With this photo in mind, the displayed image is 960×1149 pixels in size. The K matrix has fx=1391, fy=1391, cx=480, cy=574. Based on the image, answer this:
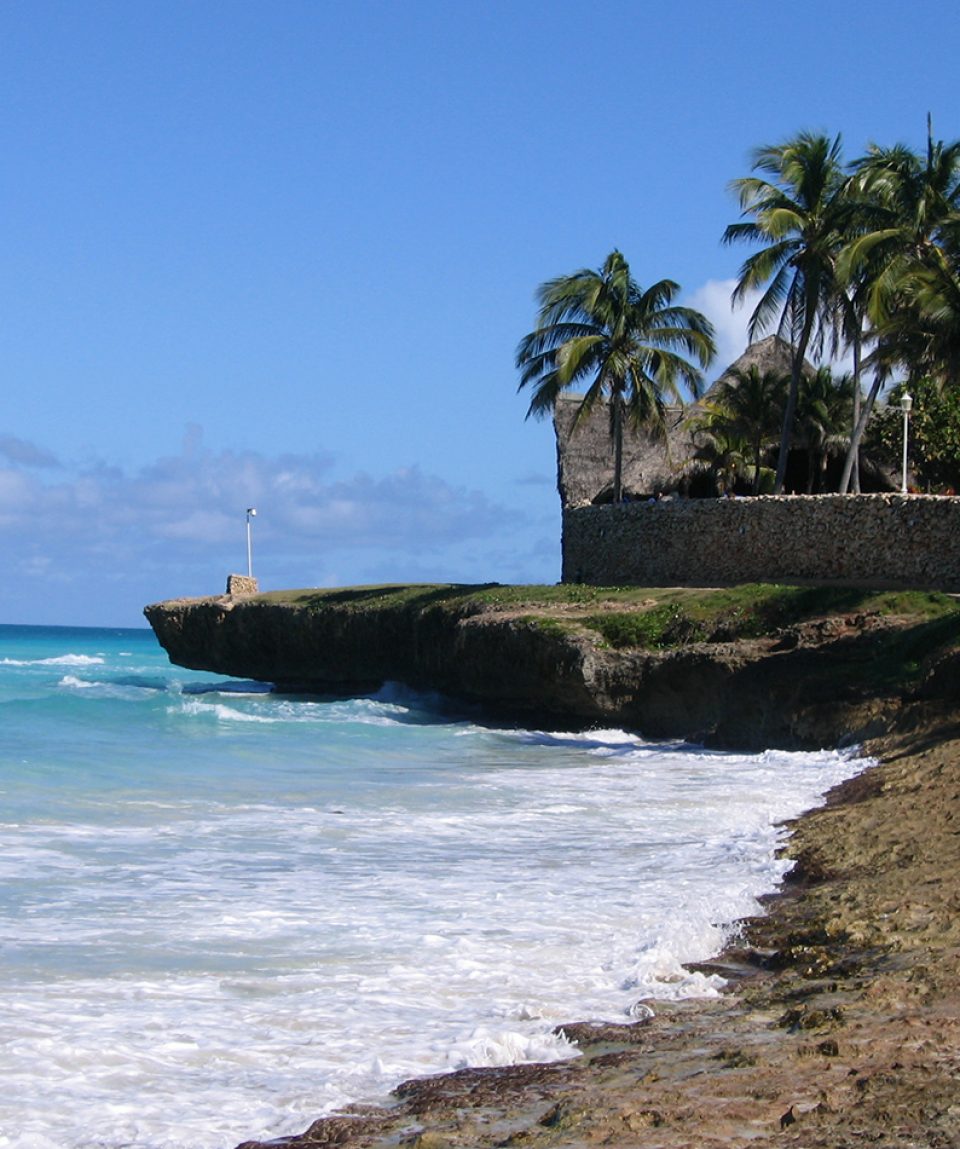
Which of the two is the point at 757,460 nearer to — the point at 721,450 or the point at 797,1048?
the point at 721,450

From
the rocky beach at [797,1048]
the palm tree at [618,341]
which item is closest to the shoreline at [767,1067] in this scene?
the rocky beach at [797,1048]

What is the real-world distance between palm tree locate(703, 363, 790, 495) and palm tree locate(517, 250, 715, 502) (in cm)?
693

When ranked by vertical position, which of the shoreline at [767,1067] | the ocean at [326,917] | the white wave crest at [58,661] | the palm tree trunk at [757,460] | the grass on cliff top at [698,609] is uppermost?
the palm tree trunk at [757,460]

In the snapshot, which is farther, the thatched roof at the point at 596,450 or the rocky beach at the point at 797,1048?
the thatched roof at the point at 596,450

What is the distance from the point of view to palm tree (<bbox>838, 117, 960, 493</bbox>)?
24688mm

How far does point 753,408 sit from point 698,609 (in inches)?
775

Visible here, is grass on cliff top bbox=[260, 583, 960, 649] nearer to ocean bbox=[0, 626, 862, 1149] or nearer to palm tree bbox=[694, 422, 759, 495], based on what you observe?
ocean bbox=[0, 626, 862, 1149]

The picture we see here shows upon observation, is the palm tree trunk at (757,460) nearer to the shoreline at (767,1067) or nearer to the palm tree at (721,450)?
the palm tree at (721,450)

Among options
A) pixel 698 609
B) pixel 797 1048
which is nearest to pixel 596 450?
pixel 698 609

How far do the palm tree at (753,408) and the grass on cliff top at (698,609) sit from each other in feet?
50.7

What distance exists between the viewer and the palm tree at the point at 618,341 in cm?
3447

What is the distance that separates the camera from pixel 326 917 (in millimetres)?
8703

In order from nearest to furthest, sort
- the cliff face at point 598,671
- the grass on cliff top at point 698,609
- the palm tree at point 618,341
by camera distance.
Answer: the cliff face at point 598,671 → the grass on cliff top at point 698,609 → the palm tree at point 618,341

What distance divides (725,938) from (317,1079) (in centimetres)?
301
